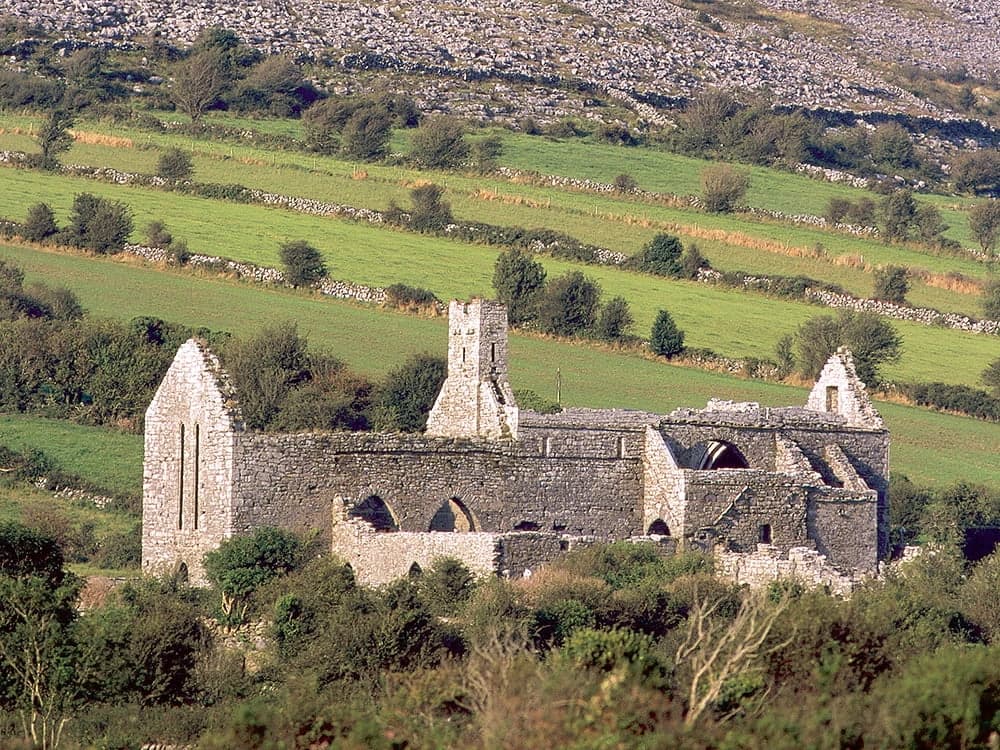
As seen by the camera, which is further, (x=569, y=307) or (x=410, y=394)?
(x=569, y=307)

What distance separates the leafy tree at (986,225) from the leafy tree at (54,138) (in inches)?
1310

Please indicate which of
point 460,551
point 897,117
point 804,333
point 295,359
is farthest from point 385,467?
point 897,117

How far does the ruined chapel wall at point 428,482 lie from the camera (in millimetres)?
46031

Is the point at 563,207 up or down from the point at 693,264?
up

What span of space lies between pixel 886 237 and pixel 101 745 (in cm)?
6653

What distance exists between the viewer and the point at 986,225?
10425 cm

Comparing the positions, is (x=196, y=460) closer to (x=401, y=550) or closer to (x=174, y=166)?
(x=401, y=550)

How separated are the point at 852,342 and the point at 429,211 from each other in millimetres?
17788

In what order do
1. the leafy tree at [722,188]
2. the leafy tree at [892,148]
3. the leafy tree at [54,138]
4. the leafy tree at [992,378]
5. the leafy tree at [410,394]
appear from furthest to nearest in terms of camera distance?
the leafy tree at [892,148] → the leafy tree at [722,188] → the leafy tree at [54,138] → the leafy tree at [992,378] → the leafy tree at [410,394]

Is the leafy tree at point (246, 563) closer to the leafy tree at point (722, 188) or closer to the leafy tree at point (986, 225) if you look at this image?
the leafy tree at point (722, 188)

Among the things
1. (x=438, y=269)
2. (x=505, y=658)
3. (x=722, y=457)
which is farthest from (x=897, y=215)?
(x=505, y=658)

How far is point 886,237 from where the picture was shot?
320 feet

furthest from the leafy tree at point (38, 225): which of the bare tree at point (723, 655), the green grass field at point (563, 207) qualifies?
the bare tree at point (723, 655)

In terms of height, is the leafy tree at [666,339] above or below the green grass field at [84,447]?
above
